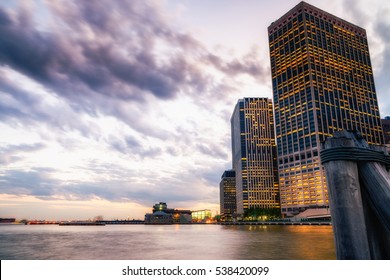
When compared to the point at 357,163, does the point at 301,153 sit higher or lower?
higher

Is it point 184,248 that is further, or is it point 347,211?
point 184,248

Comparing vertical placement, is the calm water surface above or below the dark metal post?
below

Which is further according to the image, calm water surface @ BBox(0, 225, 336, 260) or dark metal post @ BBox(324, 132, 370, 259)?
calm water surface @ BBox(0, 225, 336, 260)

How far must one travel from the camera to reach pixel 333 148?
16.6 feet

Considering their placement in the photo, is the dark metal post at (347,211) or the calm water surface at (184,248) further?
the calm water surface at (184,248)

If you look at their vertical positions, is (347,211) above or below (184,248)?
above

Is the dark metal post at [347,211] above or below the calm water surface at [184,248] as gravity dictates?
above
